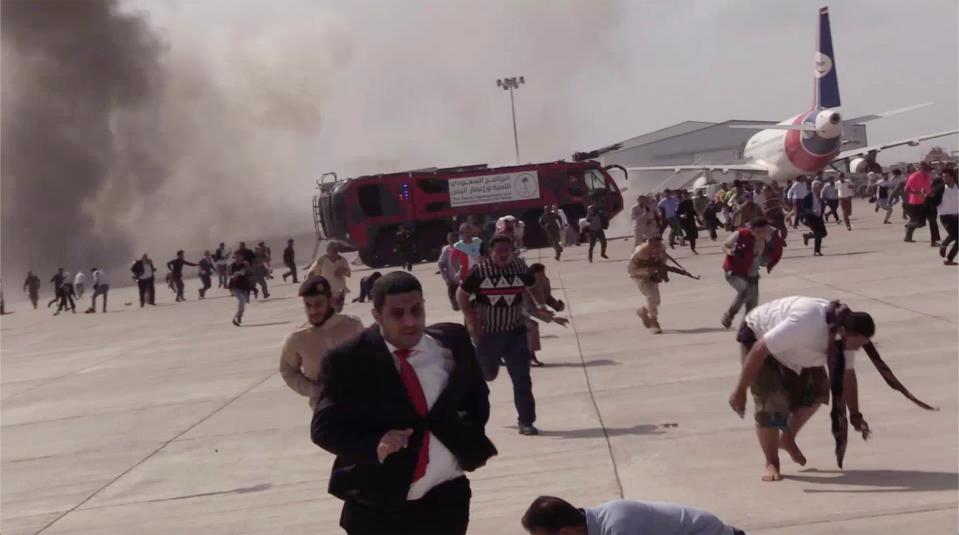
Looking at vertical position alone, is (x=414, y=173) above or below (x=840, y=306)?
above

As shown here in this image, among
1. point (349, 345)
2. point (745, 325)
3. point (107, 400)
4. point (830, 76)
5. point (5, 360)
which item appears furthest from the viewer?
point (830, 76)

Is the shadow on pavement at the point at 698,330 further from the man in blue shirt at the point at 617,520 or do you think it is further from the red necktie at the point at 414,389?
the red necktie at the point at 414,389

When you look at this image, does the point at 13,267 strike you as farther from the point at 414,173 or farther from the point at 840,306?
the point at 840,306

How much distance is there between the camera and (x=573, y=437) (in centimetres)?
866

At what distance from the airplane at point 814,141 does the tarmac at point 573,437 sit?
26.3 m

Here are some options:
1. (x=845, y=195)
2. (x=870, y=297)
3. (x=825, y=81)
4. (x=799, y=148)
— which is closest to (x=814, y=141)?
(x=799, y=148)

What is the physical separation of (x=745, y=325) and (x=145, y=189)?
61651 millimetres

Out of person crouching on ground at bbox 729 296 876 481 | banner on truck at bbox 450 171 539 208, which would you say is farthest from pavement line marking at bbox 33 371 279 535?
banner on truck at bbox 450 171 539 208

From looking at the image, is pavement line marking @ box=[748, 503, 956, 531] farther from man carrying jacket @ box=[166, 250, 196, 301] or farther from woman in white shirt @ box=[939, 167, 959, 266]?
man carrying jacket @ box=[166, 250, 196, 301]

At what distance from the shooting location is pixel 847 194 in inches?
1166

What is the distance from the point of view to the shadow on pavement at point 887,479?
20.8ft

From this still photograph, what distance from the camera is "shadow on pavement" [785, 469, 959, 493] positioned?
20.8ft

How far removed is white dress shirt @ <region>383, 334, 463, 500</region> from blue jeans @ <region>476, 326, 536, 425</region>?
5.08 metres

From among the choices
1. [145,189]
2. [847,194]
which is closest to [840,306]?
[847,194]
